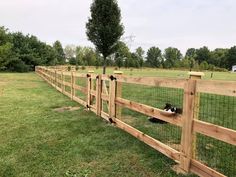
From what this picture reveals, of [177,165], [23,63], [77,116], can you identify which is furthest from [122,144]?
[23,63]

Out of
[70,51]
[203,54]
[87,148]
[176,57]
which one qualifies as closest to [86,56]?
[70,51]

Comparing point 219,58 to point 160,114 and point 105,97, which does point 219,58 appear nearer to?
point 105,97

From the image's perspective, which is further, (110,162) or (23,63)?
(23,63)

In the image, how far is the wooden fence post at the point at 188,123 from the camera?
339 centimetres

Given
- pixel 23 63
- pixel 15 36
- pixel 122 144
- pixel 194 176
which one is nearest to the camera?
pixel 194 176

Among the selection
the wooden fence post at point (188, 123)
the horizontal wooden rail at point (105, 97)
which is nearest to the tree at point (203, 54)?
the horizontal wooden rail at point (105, 97)

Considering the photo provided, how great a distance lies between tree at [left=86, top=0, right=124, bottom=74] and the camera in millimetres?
19188

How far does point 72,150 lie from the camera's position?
14.3 ft

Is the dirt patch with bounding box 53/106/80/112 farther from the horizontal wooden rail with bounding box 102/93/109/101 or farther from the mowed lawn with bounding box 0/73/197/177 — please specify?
the horizontal wooden rail with bounding box 102/93/109/101

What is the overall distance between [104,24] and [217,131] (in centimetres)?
1731

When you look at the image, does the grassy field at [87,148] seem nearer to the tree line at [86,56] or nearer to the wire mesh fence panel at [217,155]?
the wire mesh fence panel at [217,155]

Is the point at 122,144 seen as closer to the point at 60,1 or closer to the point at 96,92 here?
the point at 96,92

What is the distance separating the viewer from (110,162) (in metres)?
3.86

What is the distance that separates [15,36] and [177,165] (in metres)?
42.3
